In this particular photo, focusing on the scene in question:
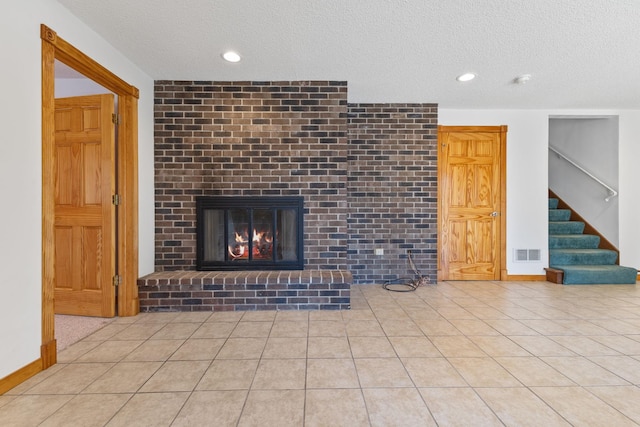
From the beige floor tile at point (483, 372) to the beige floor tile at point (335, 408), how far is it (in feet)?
2.16

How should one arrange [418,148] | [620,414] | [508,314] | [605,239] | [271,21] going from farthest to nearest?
[605,239]
[418,148]
[508,314]
[271,21]
[620,414]

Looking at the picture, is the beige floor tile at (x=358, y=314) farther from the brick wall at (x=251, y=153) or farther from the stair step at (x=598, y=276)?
the stair step at (x=598, y=276)

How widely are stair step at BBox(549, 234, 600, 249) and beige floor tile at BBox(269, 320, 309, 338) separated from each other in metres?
4.07

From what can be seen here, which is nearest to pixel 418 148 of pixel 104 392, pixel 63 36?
pixel 63 36

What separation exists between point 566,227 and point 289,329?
15.6 feet

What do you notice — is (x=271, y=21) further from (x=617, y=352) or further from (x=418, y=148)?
(x=617, y=352)

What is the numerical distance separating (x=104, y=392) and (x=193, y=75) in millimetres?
2708

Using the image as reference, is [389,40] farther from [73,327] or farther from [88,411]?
[73,327]

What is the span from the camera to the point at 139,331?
2.37m

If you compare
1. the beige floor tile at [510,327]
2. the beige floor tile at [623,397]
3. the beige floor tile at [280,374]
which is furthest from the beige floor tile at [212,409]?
the beige floor tile at [510,327]

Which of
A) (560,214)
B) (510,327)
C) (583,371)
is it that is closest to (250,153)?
(510,327)

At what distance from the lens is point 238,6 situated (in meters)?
1.96

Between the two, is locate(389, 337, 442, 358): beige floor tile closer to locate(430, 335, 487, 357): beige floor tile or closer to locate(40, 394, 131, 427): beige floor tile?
locate(430, 335, 487, 357): beige floor tile

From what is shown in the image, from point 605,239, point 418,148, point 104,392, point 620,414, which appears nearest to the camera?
point 620,414
